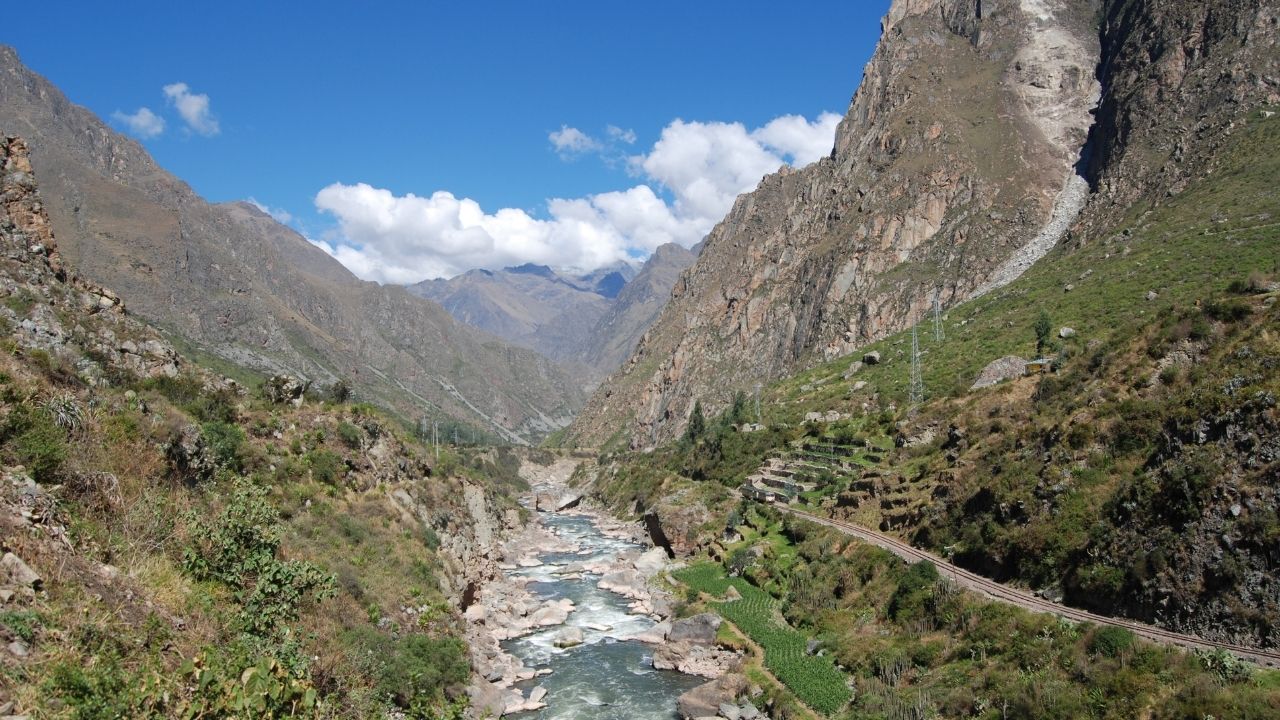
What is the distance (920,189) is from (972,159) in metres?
11.0

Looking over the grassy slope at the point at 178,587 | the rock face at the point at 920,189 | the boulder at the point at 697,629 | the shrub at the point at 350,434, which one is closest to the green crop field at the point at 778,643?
the boulder at the point at 697,629

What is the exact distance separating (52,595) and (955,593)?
29.5 m

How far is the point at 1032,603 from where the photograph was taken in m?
26.3

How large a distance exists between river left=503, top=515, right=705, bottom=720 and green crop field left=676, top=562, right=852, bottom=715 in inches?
172

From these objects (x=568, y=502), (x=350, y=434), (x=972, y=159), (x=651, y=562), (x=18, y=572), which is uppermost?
(x=972, y=159)

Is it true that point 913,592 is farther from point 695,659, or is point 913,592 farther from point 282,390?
point 282,390

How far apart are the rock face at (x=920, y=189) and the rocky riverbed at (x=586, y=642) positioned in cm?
8674

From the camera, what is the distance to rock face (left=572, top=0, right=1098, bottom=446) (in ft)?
410

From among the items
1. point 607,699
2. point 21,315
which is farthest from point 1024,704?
point 21,315

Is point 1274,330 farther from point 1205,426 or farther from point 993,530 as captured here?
point 993,530

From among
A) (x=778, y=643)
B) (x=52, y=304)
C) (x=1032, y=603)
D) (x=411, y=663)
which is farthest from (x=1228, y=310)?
(x=52, y=304)

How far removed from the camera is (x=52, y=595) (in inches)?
379

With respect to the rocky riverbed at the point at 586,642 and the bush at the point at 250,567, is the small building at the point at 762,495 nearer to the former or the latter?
the rocky riverbed at the point at 586,642

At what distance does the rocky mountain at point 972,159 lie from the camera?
3733 inches
